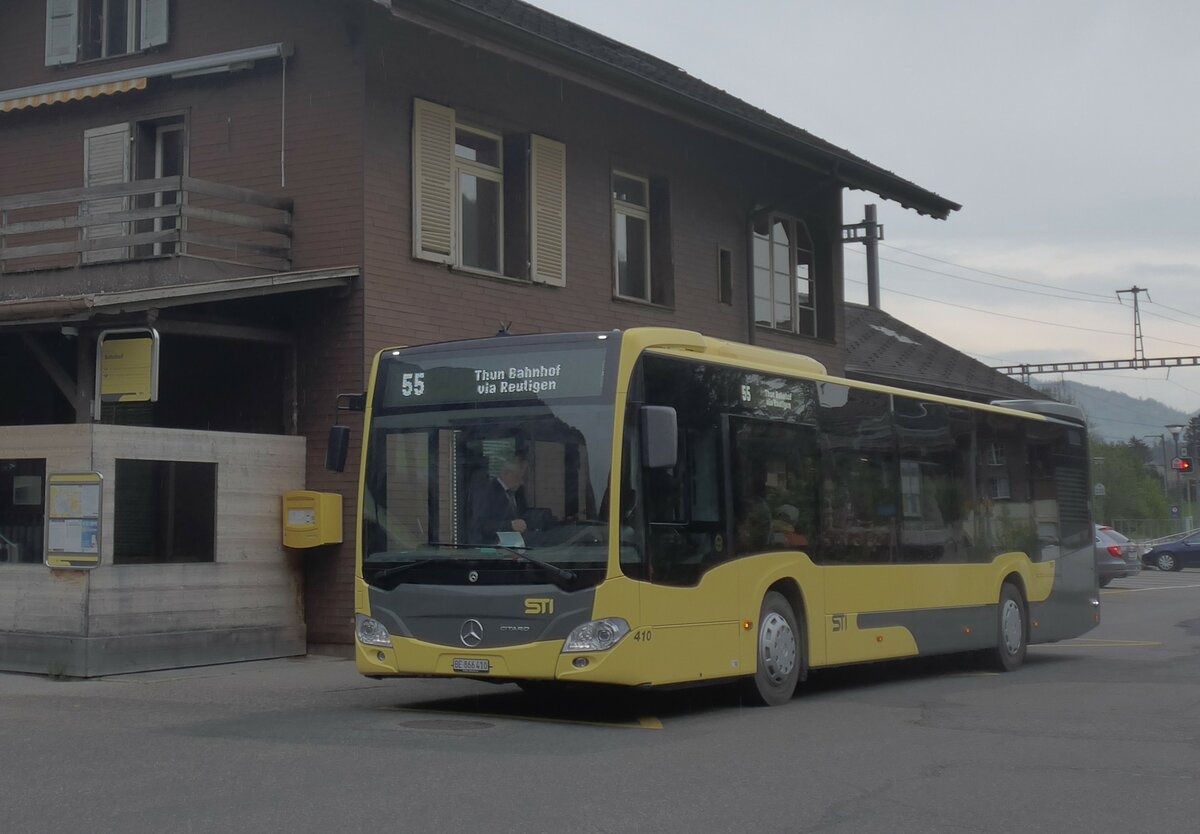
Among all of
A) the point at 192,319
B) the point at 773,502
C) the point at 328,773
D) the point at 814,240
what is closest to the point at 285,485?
the point at 192,319

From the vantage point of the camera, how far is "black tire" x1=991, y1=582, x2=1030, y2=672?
16.2 meters

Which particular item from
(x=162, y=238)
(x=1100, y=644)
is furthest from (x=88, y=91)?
(x=1100, y=644)

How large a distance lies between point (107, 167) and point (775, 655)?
1108 centimetres

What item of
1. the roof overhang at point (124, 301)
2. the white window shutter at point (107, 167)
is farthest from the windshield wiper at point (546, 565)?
the white window shutter at point (107, 167)

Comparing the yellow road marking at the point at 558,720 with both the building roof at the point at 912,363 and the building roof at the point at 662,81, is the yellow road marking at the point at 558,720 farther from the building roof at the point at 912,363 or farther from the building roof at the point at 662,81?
the building roof at the point at 912,363

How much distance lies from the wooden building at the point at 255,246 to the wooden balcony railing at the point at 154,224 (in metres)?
0.04

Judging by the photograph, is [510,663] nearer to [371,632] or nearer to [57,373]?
[371,632]

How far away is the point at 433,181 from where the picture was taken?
17906 mm

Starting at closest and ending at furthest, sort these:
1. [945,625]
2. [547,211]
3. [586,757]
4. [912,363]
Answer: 1. [586,757]
2. [945,625]
3. [547,211]
4. [912,363]

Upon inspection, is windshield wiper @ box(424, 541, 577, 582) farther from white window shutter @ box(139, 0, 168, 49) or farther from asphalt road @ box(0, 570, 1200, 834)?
white window shutter @ box(139, 0, 168, 49)

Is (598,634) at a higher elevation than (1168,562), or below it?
higher

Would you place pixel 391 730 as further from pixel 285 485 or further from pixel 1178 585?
pixel 1178 585

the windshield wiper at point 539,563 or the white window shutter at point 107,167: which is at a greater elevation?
the white window shutter at point 107,167

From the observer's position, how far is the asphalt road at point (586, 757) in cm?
731
